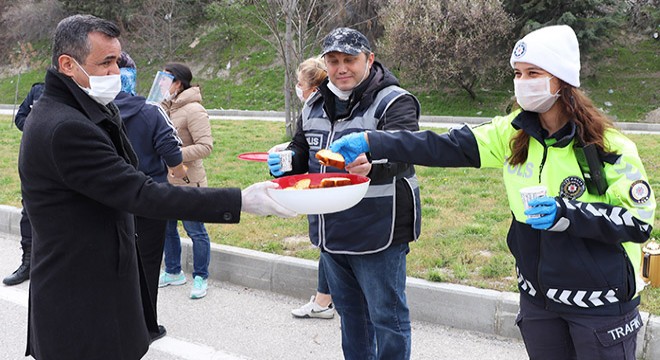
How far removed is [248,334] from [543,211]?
2.90m

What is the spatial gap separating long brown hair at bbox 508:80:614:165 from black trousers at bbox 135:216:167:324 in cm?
272

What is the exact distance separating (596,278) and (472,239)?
3.47 meters

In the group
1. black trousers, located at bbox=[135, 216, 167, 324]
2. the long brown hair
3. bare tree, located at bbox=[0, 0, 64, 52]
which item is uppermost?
bare tree, located at bbox=[0, 0, 64, 52]

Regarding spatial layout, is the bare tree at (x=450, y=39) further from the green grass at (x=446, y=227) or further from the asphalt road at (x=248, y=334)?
the asphalt road at (x=248, y=334)

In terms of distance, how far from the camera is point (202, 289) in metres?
5.31

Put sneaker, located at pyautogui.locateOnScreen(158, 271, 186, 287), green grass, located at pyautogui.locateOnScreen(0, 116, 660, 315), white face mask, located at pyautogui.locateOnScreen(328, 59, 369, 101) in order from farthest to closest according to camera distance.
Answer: sneaker, located at pyautogui.locateOnScreen(158, 271, 186, 287)
green grass, located at pyautogui.locateOnScreen(0, 116, 660, 315)
white face mask, located at pyautogui.locateOnScreen(328, 59, 369, 101)

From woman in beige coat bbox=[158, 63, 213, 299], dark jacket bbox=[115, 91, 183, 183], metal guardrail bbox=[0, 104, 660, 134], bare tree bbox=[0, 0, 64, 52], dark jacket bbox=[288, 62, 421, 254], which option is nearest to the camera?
dark jacket bbox=[288, 62, 421, 254]

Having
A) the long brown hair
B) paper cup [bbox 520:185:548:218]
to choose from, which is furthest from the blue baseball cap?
paper cup [bbox 520:185:548:218]

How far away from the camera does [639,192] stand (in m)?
2.26

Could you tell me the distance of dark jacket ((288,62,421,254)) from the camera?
10.0 ft

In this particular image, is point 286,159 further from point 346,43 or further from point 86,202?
point 86,202

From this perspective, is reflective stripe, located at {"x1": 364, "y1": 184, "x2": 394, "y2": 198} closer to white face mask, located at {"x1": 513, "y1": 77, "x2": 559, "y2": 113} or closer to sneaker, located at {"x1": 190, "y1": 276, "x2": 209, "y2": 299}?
white face mask, located at {"x1": 513, "y1": 77, "x2": 559, "y2": 113}

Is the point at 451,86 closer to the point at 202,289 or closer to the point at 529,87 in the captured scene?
the point at 202,289

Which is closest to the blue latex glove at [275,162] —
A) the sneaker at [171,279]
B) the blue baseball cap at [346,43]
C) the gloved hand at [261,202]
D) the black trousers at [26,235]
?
the blue baseball cap at [346,43]
